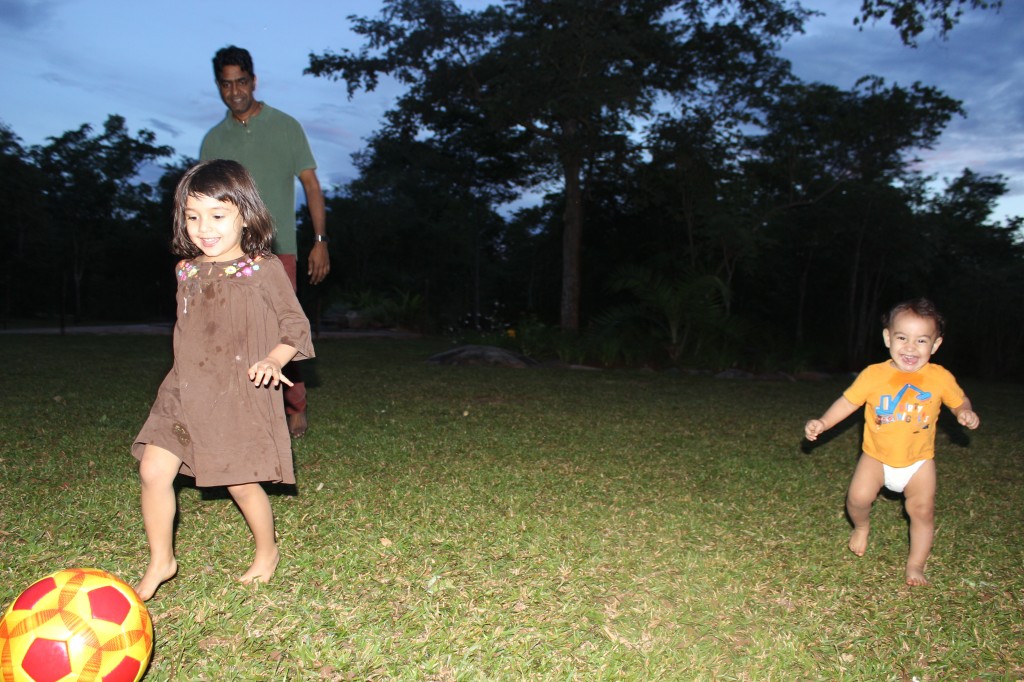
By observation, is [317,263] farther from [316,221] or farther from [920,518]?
[920,518]

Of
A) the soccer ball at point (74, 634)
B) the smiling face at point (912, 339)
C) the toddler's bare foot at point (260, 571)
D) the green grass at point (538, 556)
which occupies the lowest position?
the green grass at point (538, 556)

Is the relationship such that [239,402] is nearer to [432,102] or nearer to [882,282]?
[432,102]

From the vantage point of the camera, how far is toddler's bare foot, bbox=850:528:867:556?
128 inches

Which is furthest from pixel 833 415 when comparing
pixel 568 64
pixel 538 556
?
pixel 568 64

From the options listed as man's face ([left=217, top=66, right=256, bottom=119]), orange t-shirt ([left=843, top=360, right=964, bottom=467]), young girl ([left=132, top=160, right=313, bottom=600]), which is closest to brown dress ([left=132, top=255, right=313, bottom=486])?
young girl ([left=132, top=160, right=313, bottom=600])

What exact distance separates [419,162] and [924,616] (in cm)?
2496

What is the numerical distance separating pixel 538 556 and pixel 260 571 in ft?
3.51

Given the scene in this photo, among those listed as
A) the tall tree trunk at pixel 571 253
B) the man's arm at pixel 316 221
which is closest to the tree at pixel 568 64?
the tall tree trunk at pixel 571 253

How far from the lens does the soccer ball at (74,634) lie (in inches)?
70.9

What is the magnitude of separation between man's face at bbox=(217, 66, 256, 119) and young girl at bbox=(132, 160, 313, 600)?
6.11 ft

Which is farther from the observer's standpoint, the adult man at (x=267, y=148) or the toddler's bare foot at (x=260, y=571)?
the adult man at (x=267, y=148)

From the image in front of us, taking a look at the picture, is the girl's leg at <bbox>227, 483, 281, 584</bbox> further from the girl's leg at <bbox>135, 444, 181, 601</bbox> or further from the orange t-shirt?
the orange t-shirt

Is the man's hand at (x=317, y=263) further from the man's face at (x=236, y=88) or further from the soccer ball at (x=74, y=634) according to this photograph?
the soccer ball at (x=74, y=634)

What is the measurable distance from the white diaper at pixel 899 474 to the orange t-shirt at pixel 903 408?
0.03 meters
